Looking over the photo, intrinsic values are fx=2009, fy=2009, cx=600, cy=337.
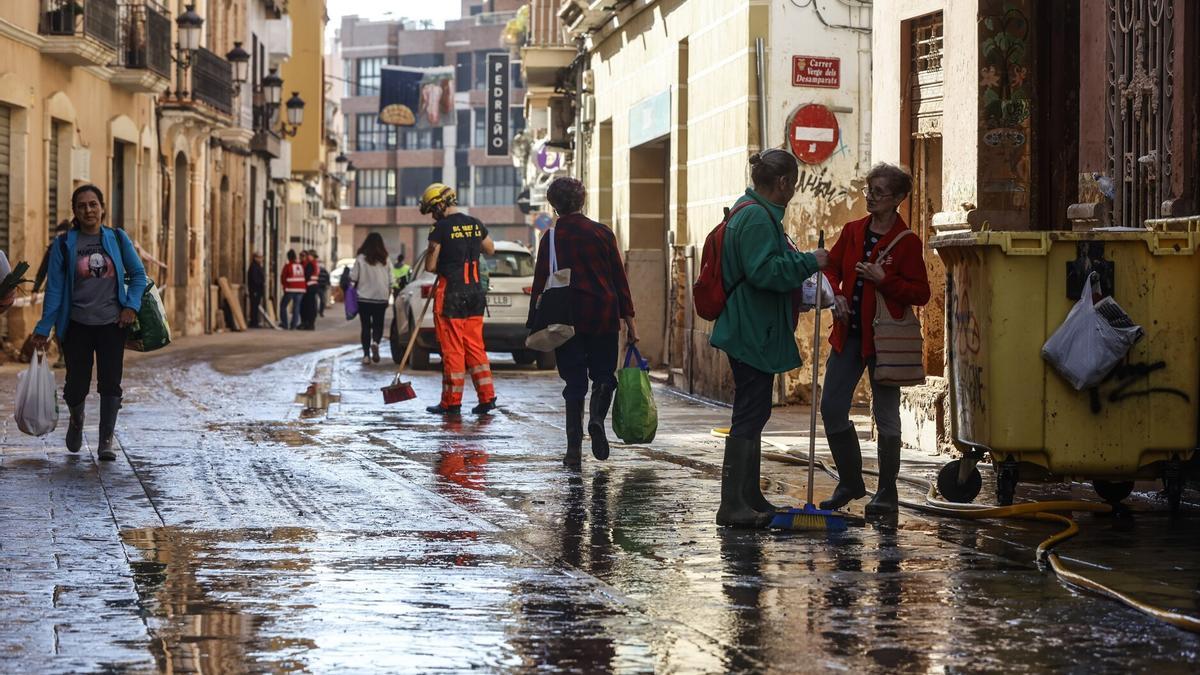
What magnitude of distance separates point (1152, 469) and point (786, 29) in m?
8.69

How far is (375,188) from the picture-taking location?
11138 centimetres

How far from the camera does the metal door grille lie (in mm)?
10430

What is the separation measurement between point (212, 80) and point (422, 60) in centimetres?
7755

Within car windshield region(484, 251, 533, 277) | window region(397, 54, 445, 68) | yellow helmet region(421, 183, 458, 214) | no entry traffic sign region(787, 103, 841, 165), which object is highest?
window region(397, 54, 445, 68)

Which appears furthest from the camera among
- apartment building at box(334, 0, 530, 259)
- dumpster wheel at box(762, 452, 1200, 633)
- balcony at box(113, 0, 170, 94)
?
apartment building at box(334, 0, 530, 259)

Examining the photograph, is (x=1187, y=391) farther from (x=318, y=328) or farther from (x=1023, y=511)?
(x=318, y=328)

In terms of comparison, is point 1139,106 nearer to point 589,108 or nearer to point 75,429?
point 75,429

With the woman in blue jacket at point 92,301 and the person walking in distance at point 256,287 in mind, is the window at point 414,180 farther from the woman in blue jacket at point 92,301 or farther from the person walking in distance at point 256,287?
the woman in blue jacket at point 92,301

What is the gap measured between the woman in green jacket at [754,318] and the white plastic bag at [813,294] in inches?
5.8

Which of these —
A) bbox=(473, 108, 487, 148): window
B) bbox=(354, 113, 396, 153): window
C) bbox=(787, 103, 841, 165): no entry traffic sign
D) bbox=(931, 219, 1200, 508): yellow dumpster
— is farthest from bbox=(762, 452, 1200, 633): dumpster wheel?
bbox=(354, 113, 396, 153): window

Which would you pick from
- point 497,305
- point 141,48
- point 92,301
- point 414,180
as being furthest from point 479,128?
point 92,301

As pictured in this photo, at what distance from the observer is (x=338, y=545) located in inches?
310

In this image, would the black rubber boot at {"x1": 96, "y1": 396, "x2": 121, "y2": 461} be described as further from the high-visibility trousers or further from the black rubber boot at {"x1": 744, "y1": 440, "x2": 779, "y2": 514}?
the black rubber boot at {"x1": 744, "y1": 440, "x2": 779, "y2": 514}

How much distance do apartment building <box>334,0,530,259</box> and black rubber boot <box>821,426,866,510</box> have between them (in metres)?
96.1
